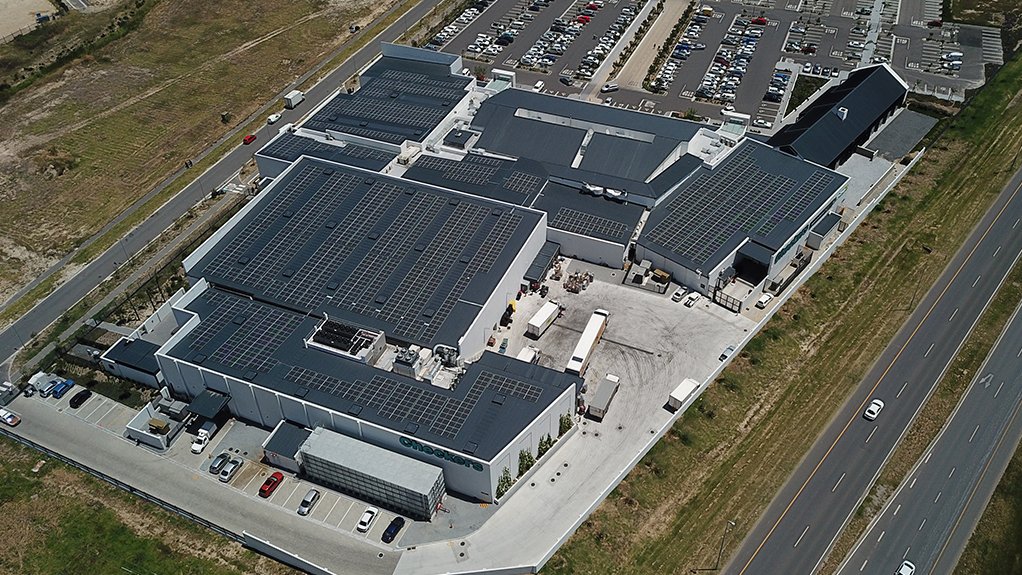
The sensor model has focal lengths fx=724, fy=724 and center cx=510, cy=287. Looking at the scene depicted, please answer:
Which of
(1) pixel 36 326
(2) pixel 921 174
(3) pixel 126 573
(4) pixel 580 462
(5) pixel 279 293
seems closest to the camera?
(3) pixel 126 573

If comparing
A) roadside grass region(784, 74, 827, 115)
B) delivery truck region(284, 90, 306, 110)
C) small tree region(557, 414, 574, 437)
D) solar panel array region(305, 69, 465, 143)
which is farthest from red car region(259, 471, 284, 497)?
roadside grass region(784, 74, 827, 115)

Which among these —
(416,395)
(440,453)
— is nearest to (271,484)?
(416,395)

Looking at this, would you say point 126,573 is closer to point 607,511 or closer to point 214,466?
point 214,466

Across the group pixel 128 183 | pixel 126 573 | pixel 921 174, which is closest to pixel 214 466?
pixel 126 573

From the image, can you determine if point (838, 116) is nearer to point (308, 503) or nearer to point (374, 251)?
point (374, 251)

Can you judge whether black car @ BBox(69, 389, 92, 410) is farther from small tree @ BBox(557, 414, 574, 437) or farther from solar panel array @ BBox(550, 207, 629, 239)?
solar panel array @ BBox(550, 207, 629, 239)
